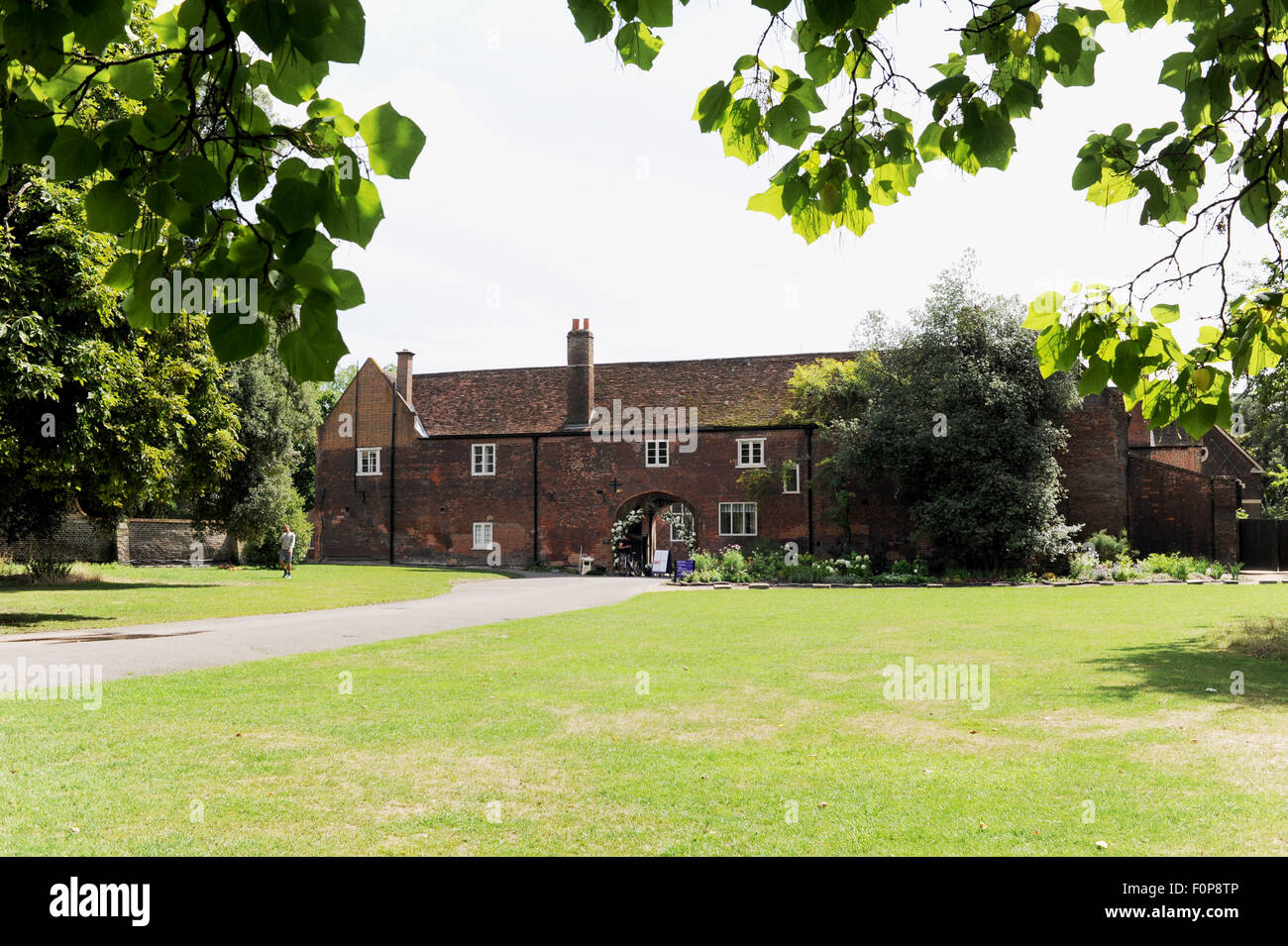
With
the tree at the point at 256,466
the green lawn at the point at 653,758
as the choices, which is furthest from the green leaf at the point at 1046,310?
the tree at the point at 256,466

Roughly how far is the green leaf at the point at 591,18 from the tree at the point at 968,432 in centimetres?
3111

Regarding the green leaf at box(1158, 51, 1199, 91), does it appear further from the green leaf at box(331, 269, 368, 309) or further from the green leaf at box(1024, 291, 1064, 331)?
the green leaf at box(331, 269, 368, 309)

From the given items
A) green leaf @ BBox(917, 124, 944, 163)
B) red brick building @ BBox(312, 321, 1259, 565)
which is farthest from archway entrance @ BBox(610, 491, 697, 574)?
green leaf @ BBox(917, 124, 944, 163)

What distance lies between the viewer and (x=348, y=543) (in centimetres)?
4462

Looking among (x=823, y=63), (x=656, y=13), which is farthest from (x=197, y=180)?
(x=823, y=63)

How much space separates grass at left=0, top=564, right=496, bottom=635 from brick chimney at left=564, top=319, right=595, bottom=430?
37.1 feet

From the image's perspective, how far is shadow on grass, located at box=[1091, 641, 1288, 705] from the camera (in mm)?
9523

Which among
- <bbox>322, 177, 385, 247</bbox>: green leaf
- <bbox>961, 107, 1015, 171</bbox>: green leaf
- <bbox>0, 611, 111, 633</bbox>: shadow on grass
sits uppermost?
<bbox>961, 107, 1015, 171</bbox>: green leaf

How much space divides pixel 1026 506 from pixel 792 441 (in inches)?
418

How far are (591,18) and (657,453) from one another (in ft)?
124

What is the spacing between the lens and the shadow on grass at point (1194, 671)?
9.52 m

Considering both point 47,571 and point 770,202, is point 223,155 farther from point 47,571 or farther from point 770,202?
point 47,571

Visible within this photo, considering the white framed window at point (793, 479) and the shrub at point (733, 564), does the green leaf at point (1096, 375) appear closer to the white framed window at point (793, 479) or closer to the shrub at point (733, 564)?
the shrub at point (733, 564)

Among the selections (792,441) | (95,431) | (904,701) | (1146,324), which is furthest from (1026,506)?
(1146,324)
